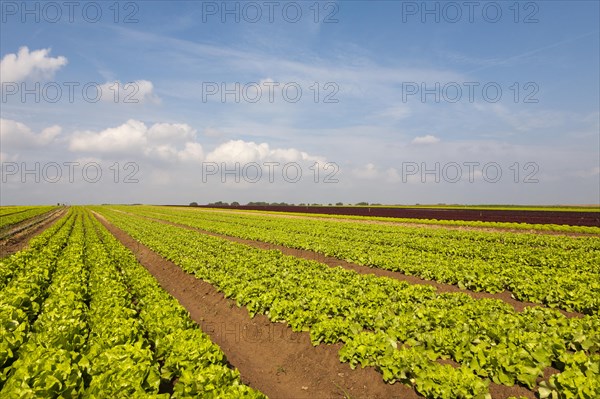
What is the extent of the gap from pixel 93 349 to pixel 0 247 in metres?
32.6

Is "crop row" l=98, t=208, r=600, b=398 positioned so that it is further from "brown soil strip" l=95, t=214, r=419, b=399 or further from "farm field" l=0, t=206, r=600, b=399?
"brown soil strip" l=95, t=214, r=419, b=399

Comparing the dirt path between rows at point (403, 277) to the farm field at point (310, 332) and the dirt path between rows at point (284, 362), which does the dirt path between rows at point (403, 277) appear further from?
the dirt path between rows at point (284, 362)

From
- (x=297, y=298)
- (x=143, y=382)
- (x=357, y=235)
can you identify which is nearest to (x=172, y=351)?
(x=143, y=382)

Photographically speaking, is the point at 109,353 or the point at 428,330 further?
the point at 428,330

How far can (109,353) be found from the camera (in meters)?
6.20

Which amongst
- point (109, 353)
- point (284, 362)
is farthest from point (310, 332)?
point (109, 353)

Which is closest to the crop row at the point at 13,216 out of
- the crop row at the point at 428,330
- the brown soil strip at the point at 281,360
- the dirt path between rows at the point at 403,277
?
the dirt path between rows at the point at 403,277

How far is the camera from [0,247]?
29.6 meters

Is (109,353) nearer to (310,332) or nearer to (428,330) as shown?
(310,332)

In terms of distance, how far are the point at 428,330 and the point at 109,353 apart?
757 centimetres

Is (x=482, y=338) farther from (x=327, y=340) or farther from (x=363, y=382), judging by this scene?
(x=327, y=340)

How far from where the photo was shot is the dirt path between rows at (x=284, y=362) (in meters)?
7.13

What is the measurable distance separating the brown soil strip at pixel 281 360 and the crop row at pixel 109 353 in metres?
1.69

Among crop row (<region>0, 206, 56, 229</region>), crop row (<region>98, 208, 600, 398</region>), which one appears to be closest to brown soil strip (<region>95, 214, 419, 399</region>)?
crop row (<region>98, 208, 600, 398</region>)
